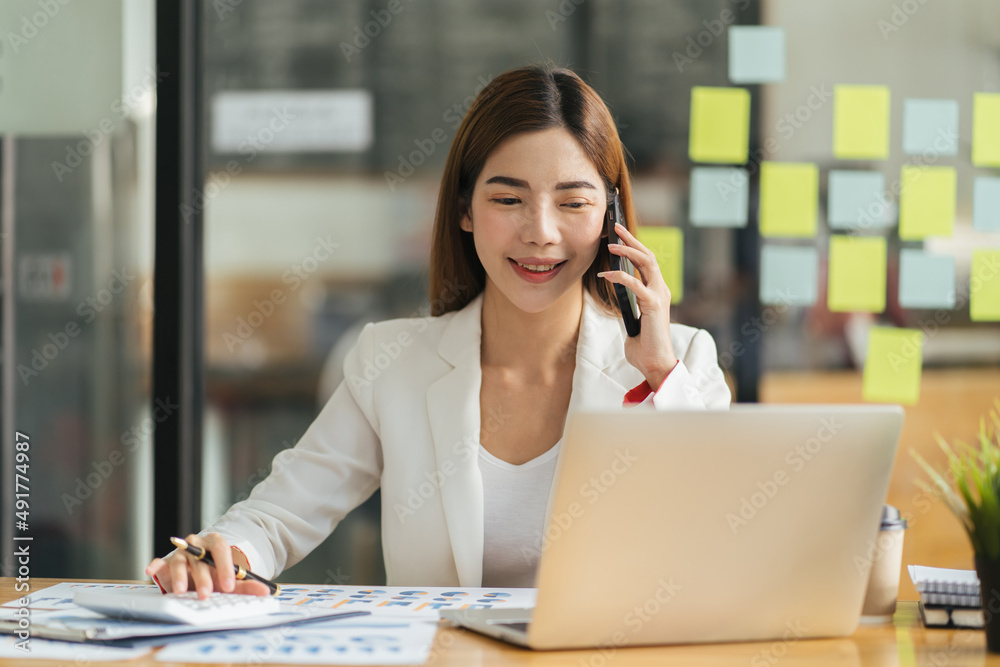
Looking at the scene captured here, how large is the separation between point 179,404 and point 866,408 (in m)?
1.62

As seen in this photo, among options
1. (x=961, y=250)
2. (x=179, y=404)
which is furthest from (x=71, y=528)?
Result: (x=961, y=250)

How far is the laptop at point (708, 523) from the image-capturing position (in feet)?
2.80

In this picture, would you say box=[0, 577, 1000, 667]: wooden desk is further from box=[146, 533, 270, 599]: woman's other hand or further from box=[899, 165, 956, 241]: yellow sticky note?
box=[899, 165, 956, 241]: yellow sticky note

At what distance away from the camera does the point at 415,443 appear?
155cm

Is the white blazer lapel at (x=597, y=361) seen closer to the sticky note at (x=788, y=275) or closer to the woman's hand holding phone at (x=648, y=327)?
the woman's hand holding phone at (x=648, y=327)

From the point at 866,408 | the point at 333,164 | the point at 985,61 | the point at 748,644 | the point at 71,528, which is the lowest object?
the point at 71,528

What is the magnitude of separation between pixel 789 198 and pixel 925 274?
0.41 m

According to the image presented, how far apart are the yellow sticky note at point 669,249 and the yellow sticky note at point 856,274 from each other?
0.39 meters

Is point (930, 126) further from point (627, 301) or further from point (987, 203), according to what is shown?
point (627, 301)

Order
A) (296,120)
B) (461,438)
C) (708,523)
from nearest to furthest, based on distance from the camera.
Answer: (708,523) < (461,438) < (296,120)

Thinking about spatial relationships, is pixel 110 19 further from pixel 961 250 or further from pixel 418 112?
pixel 961 250

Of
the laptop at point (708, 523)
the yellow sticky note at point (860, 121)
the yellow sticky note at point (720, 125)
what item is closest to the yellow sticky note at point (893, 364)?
the yellow sticky note at point (860, 121)

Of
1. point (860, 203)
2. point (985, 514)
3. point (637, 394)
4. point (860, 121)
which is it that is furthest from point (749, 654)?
point (860, 121)

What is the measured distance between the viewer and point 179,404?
82.6 inches
